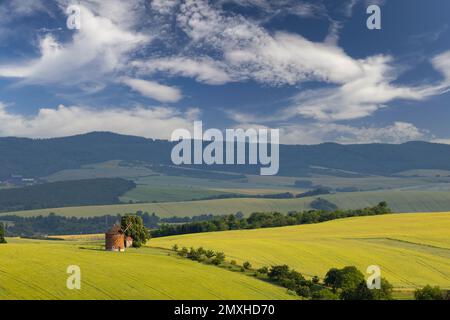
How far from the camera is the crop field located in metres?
61.4

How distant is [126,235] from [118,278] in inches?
1382

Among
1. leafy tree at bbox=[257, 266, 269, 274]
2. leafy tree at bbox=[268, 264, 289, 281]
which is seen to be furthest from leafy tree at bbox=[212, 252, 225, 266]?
leafy tree at bbox=[268, 264, 289, 281]

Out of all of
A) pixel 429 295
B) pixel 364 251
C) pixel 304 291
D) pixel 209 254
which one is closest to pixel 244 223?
pixel 364 251

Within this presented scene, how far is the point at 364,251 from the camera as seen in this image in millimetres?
105000

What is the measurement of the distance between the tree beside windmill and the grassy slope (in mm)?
5878

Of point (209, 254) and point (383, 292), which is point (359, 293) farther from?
point (209, 254)

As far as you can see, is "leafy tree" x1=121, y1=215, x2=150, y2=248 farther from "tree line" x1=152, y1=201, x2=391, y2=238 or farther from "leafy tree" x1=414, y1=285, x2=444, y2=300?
"tree line" x1=152, y1=201, x2=391, y2=238

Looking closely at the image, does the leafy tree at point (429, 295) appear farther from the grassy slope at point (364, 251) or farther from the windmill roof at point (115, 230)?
the windmill roof at point (115, 230)

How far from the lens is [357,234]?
439 ft

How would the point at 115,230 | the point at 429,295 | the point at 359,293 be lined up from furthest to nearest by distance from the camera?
1. the point at 115,230
2. the point at 359,293
3. the point at 429,295

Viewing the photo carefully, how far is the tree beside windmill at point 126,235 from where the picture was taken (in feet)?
315
